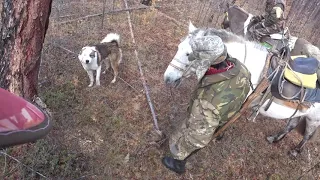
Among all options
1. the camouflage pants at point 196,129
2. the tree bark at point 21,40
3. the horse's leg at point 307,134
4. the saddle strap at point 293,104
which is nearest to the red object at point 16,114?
the camouflage pants at point 196,129

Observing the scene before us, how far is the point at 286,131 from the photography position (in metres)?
5.43

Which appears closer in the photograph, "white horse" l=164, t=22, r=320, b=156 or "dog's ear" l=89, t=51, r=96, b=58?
"white horse" l=164, t=22, r=320, b=156

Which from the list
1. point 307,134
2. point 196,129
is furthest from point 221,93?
point 307,134

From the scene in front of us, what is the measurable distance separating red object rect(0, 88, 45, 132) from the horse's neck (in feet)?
10.1

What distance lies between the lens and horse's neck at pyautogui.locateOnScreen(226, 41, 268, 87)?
411 centimetres

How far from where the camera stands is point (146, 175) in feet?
15.0

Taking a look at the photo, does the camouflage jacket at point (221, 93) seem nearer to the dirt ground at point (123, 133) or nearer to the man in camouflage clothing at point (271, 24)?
the dirt ground at point (123, 133)

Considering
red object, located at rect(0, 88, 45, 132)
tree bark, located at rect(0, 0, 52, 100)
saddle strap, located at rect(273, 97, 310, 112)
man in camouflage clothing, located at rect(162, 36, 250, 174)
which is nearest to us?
red object, located at rect(0, 88, 45, 132)

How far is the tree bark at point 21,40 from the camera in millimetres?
→ 3455

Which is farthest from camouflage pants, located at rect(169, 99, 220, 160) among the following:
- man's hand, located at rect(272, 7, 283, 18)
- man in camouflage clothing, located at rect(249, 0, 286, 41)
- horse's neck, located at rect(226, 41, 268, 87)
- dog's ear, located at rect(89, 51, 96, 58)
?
man's hand, located at rect(272, 7, 283, 18)

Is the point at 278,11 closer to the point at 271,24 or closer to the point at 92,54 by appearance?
the point at 271,24

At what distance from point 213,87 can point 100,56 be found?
290 centimetres

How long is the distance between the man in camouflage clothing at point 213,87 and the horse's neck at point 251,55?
721 millimetres

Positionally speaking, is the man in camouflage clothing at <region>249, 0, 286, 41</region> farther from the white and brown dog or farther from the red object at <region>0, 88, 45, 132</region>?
the red object at <region>0, 88, 45, 132</region>
